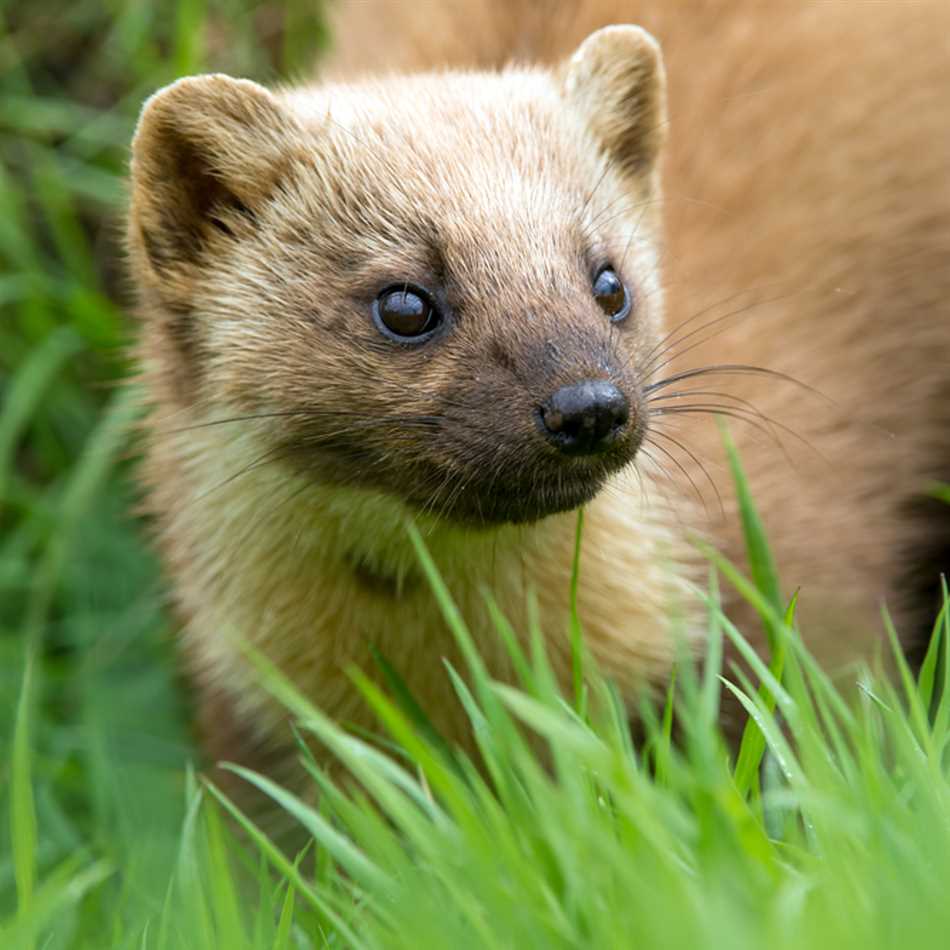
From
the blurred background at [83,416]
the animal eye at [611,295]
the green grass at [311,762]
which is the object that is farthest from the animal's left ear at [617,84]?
the blurred background at [83,416]

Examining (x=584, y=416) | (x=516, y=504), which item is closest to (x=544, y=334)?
(x=584, y=416)

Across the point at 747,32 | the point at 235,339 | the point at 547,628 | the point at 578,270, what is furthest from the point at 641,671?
the point at 747,32

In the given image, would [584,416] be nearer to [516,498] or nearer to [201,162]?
[516,498]

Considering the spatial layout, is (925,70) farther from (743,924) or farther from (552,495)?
(743,924)

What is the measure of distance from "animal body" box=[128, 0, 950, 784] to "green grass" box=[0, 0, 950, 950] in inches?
7.9

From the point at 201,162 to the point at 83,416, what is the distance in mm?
2168

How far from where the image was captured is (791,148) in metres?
3.79

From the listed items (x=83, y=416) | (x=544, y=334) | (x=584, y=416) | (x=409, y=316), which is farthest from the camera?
(x=83, y=416)

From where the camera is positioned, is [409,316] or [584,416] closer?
[584,416]

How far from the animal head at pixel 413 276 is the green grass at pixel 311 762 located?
0.35m

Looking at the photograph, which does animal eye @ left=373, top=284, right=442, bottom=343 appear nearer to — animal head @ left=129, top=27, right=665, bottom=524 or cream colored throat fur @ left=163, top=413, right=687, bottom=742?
animal head @ left=129, top=27, right=665, bottom=524

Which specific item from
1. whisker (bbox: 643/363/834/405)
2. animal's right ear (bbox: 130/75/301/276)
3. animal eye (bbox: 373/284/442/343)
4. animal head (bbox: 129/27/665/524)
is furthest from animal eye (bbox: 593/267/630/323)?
animal's right ear (bbox: 130/75/301/276)

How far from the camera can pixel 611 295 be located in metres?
3.00

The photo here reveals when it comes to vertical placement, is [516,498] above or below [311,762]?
above
